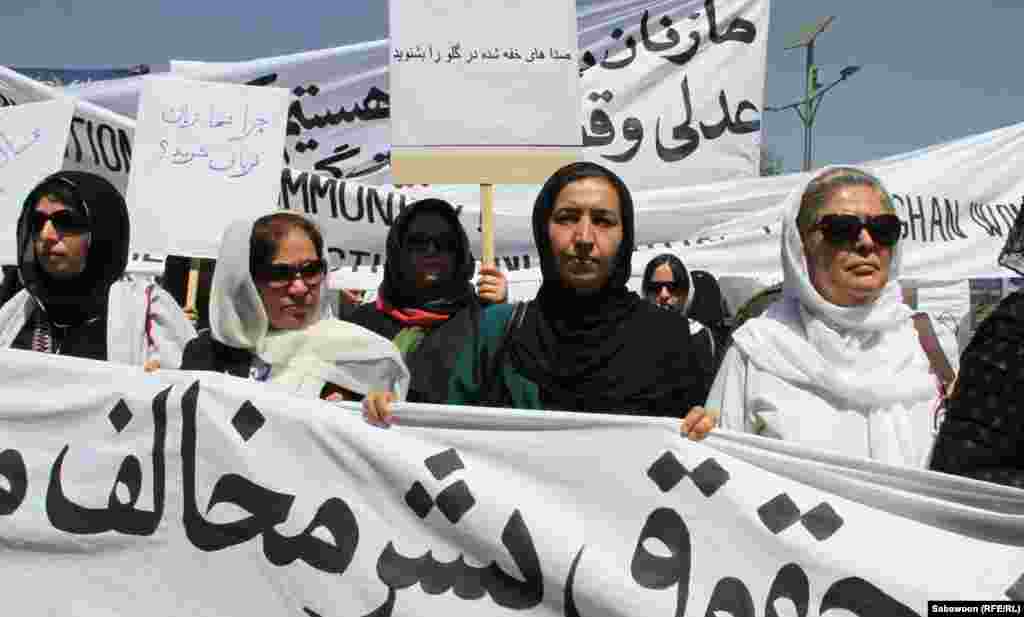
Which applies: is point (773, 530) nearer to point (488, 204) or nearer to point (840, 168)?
point (840, 168)

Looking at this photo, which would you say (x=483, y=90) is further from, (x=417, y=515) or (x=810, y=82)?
(x=810, y=82)

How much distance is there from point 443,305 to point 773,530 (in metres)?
1.21

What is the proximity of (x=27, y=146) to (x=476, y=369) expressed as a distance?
278 centimetres

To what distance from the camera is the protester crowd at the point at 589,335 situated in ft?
6.47

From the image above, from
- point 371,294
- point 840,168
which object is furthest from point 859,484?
point 371,294

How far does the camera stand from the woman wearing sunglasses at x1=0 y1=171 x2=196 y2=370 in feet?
8.05

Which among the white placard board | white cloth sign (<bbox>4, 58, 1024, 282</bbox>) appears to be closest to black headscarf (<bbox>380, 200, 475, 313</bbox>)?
the white placard board

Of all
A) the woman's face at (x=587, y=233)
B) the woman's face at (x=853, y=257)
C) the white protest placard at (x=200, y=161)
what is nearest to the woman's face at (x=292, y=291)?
the woman's face at (x=587, y=233)

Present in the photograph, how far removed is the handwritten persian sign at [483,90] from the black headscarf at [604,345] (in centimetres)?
110

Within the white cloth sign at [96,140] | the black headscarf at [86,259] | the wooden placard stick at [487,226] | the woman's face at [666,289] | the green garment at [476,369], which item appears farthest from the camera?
the white cloth sign at [96,140]

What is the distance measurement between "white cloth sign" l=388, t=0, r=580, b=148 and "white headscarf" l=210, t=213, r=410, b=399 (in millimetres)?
1106

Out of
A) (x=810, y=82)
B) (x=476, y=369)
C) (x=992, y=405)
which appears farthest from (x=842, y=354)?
(x=810, y=82)

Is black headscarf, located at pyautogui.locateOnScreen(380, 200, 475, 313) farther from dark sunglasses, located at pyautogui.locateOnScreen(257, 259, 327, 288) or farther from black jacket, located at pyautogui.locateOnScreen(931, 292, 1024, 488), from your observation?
black jacket, located at pyautogui.locateOnScreen(931, 292, 1024, 488)

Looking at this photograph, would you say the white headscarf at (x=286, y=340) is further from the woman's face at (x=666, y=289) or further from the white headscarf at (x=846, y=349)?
the woman's face at (x=666, y=289)
